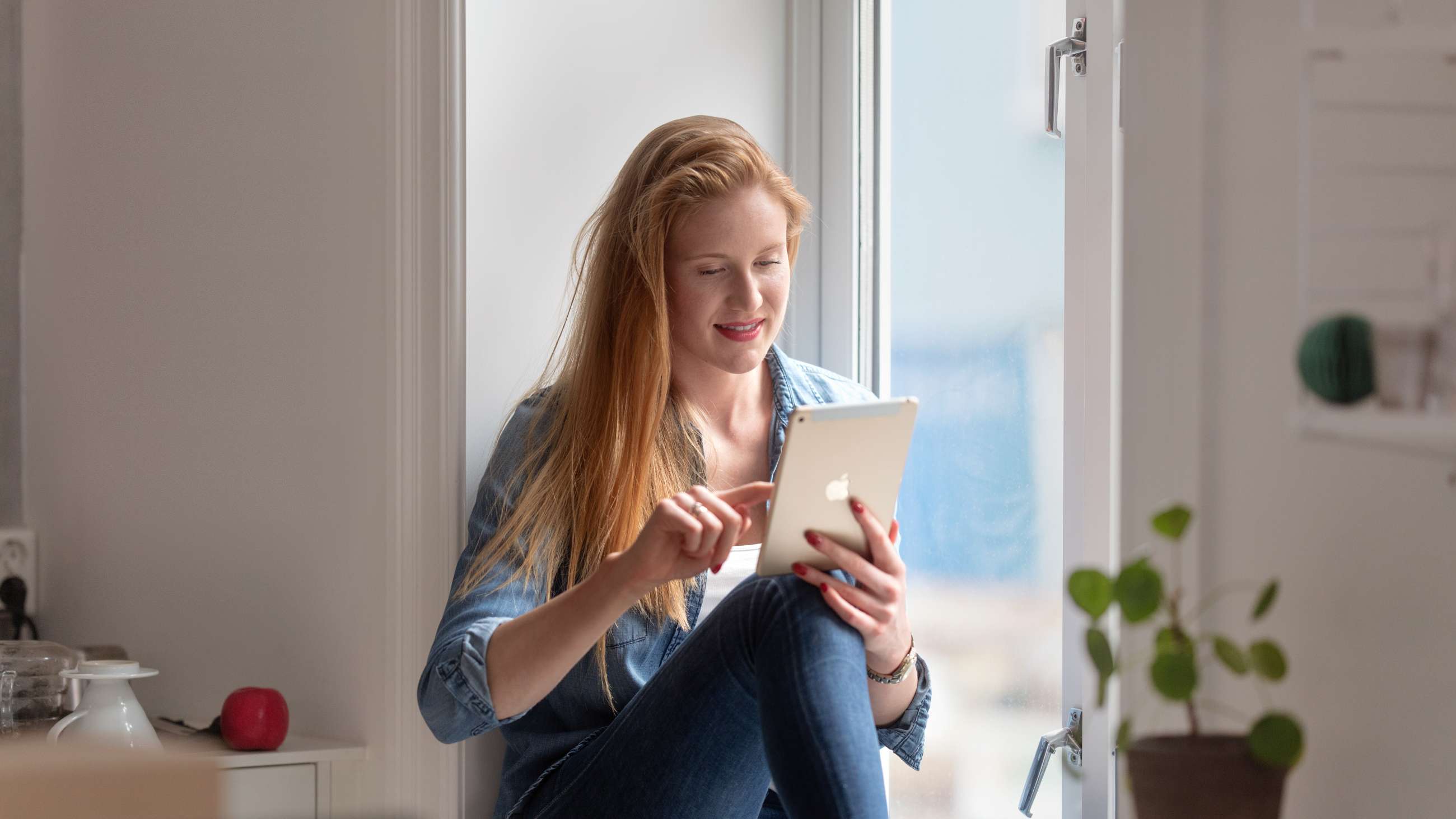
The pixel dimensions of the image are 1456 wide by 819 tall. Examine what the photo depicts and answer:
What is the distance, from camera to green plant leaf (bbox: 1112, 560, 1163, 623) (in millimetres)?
774

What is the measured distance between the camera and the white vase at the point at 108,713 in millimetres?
1448

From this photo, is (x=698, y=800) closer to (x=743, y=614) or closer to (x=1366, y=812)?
(x=743, y=614)

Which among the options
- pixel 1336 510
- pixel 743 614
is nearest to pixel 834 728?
pixel 743 614

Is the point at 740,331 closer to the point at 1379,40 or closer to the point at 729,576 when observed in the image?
the point at 729,576

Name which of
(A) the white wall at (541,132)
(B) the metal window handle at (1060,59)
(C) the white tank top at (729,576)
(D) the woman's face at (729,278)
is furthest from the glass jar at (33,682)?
(B) the metal window handle at (1060,59)

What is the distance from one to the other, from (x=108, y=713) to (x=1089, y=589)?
1.18 meters

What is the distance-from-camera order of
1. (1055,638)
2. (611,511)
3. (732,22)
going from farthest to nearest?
(732,22), (1055,638), (611,511)

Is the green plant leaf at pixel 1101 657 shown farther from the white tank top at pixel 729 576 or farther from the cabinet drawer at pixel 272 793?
the cabinet drawer at pixel 272 793

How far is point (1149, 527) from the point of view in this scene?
2.77ft

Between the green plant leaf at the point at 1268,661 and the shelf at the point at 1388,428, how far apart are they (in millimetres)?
127

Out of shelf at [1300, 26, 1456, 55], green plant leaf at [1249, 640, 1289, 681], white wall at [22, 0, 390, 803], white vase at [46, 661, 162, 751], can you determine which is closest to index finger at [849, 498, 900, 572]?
green plant leaf at [1249, 640, 1289, 681]

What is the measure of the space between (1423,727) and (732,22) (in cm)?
133

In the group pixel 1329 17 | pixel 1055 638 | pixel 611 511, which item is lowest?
pixel 1055 638

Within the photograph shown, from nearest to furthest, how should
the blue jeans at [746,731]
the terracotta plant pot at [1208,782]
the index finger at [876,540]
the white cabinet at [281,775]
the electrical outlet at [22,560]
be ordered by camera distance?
the terracotta plant pot at [1208,782] < the blue jeans at [746,731] < the index finger at [876,540] < the white cabinet at [281,775] < the electrical outlet at [22,560]
